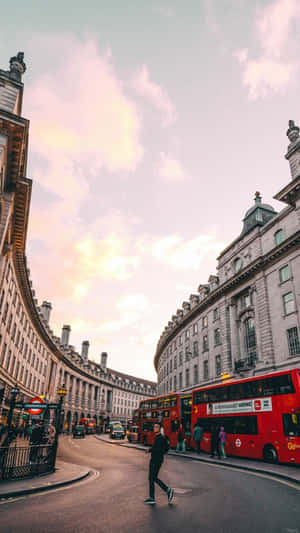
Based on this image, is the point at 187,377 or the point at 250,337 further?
the point at 187,377

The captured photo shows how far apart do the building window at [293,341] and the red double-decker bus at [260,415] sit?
34.8 ft

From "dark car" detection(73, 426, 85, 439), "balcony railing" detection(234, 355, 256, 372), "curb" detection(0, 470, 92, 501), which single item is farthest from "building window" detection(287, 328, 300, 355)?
"dark car" detection(73, 426, 85, 439)

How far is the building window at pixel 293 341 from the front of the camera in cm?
2948

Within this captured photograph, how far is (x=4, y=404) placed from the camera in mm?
34250

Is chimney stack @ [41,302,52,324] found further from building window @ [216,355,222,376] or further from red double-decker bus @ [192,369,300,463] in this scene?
red double-decker bus @ [192,369,300,463]

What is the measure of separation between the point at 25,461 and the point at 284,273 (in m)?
26.9

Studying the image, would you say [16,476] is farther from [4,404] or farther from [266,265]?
[266,265]

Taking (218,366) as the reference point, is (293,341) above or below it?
above

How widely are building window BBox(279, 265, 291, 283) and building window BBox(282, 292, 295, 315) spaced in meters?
1.44

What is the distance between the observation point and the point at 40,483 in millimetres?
10664

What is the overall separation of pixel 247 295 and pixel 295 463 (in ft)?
78.6

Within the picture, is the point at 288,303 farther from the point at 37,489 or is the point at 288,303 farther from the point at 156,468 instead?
the point at 37,489

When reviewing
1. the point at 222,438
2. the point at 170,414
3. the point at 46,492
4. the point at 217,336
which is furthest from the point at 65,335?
the point at 46,492

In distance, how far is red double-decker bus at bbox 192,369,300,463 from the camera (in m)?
16.0
